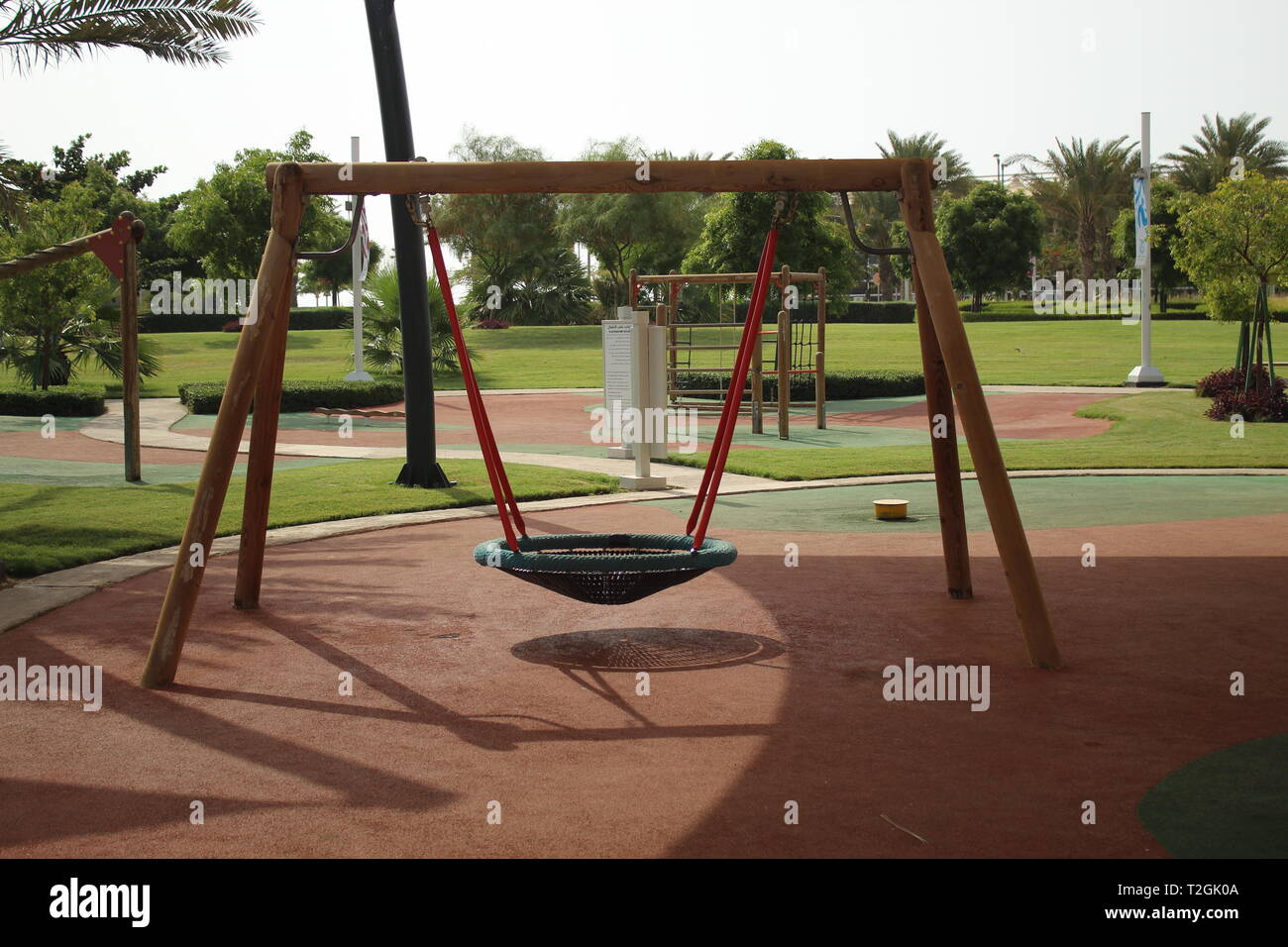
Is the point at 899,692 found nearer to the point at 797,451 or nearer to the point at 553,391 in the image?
the point at 797,451

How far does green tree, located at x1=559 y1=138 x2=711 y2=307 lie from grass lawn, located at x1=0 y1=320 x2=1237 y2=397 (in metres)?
8.78

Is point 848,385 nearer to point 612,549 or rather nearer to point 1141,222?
point 1141,222

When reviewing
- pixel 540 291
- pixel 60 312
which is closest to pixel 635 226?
pixel 540 291

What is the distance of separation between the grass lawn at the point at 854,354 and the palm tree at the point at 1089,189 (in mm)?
10812

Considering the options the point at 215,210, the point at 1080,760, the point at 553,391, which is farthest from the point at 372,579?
the point at 215,210

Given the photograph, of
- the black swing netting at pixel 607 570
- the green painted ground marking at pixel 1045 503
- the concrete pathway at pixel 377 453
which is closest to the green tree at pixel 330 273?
the concrete pathway at pixel 377 453

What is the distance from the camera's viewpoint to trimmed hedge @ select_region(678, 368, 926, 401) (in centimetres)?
2744

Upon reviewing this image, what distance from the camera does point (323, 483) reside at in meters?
13.4

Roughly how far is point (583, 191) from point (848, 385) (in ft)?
70.9

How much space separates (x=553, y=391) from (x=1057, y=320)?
1078 inches

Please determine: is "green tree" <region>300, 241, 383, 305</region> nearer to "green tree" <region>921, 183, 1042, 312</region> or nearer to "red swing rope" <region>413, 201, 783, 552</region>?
"green tree" <region>921, 183, 1042, 312</region>

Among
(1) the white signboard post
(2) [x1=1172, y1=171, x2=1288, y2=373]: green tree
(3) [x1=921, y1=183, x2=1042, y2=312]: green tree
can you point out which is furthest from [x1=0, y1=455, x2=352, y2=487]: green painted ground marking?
(3) [x1=921, y1=183, x2=1042, y2=312]: green tree

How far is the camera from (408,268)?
497 inches
